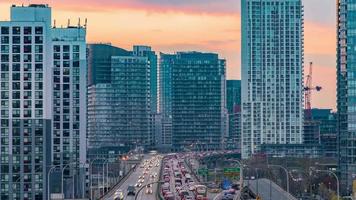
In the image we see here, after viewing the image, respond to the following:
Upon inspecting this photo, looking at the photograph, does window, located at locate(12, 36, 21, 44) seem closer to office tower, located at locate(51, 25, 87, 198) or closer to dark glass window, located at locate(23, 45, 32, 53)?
dark glass window, located at locate(23, 45, 32, 53)

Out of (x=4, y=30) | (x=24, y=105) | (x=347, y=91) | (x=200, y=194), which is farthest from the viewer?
(x=347, y=91)

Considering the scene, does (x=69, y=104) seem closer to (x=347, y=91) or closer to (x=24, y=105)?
(x=24, y=105)

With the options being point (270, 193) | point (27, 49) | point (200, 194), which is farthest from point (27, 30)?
point (270, 193)

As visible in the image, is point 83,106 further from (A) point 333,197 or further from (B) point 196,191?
(A) point 333,197

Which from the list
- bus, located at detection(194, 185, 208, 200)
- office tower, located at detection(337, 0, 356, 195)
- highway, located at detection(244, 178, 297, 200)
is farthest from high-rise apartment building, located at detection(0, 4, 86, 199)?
office tower, located at detection(337, 0, 356, 195)

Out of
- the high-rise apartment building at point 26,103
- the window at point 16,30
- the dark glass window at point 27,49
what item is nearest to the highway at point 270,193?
the high-rise apartment building at point 26,103

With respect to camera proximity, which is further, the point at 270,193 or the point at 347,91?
the point at 347,91
